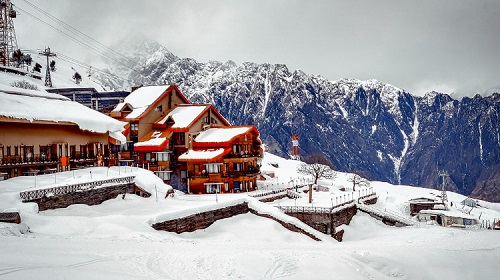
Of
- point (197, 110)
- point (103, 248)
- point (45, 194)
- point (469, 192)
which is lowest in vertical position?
point (469, 192)

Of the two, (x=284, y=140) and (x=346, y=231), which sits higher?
(x=284, y=140)

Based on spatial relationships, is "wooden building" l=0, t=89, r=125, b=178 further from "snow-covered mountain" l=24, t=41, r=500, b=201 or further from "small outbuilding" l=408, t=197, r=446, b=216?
"snow-covered mountain" l=24, t=41, r=500, b=201

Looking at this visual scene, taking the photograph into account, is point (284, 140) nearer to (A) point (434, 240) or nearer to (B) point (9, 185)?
(A) point (434, 240)

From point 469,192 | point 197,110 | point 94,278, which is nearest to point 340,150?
point 469,192

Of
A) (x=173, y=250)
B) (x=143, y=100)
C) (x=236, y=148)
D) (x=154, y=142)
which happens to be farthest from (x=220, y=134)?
(x=173, y=250)

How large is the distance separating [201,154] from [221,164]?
117 inches

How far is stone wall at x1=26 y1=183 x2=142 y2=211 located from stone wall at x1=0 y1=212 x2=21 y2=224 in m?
5.69

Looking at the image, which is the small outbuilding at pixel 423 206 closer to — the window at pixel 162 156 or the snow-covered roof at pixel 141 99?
the window at pixel 162 156

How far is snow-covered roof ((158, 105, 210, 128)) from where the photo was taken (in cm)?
6307

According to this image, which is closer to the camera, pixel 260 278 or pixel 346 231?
pixel 260 278

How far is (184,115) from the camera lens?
65.3 m

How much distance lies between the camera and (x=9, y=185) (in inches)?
1394

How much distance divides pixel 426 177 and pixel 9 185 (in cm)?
17604

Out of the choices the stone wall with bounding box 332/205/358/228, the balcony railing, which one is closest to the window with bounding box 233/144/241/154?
the stone wall with bounding box 332/205/358/228
